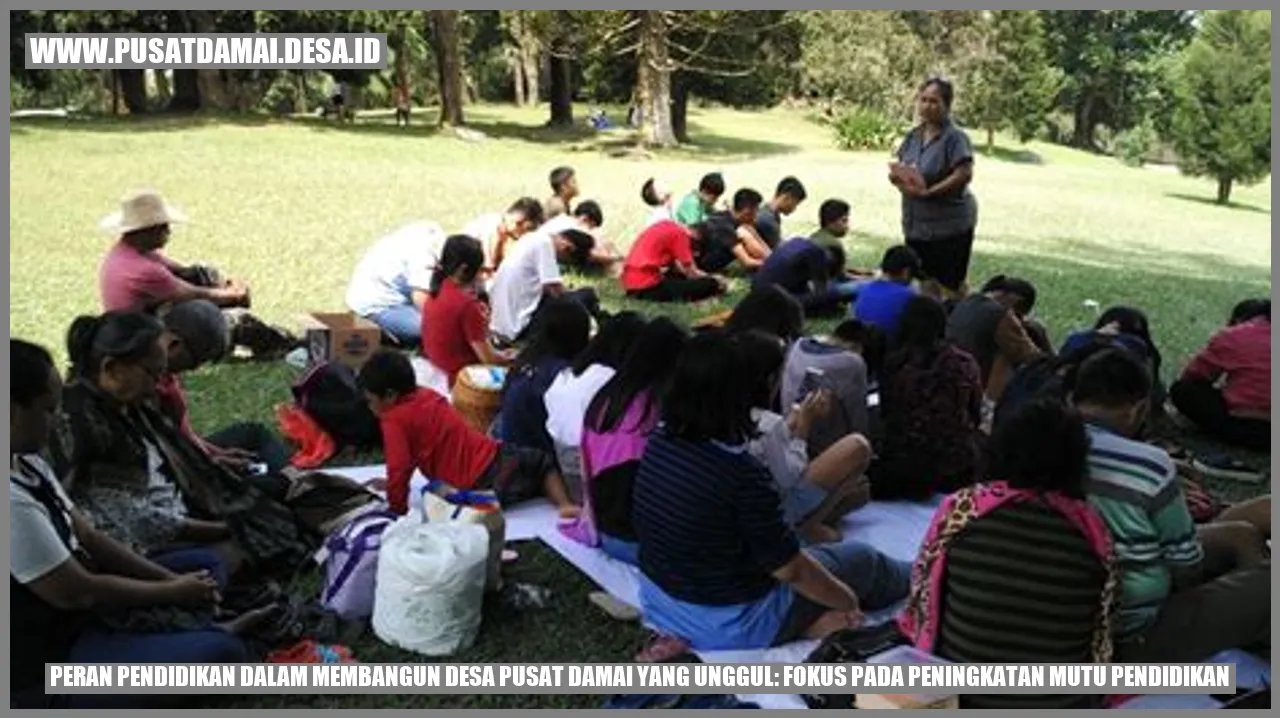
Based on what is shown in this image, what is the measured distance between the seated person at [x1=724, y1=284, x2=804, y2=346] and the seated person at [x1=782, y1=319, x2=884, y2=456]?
0.43ft

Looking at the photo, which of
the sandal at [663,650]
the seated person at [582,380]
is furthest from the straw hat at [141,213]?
the sandal at [663,650]

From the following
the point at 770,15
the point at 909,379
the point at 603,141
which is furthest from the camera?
the point at 770,15

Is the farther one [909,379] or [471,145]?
[471,145]

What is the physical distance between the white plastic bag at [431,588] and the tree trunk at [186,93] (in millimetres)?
27221

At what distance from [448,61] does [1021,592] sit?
25.7m

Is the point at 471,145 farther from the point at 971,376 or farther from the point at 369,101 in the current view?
the point at 971,376

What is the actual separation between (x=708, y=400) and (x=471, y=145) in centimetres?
2248

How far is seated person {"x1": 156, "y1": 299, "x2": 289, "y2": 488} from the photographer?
455cm

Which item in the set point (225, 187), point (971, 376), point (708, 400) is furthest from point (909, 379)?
point (225, 187)

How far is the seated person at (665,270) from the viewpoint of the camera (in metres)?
9.23

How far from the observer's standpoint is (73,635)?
325 centimetres

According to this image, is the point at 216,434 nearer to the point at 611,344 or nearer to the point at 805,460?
the point at 611,344

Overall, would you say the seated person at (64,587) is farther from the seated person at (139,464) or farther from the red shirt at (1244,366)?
the red shirt at (1244,366)

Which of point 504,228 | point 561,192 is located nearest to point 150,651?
point 504,228
